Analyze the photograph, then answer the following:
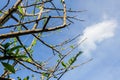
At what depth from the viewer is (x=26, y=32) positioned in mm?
2182

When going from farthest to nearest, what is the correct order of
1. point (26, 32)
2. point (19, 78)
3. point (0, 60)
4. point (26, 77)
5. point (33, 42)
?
1. point (33, 42)
2. point (19, 78)
3. point (26, 77)
4. point (26, 32)
5. point (0, 60)

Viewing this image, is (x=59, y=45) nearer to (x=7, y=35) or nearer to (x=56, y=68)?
(x=56, y=68)

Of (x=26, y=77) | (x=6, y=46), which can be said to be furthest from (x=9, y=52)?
(x=26, y=77)

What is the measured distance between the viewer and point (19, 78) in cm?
384

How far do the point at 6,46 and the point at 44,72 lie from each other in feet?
7.35

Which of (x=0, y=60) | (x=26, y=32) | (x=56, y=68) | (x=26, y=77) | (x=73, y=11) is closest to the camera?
(x=0, y=60)

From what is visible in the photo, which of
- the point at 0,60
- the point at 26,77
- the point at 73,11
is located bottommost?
the point at 0,60

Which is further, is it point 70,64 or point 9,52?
point 70,64

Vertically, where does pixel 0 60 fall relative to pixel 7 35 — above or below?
below

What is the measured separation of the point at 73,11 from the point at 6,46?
2.87 m

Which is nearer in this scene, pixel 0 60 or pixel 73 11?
pixel 0 60

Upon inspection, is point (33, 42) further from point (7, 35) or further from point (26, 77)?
point (7, 35)

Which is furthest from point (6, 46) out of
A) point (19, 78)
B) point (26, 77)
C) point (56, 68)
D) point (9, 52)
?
point (56, 68)

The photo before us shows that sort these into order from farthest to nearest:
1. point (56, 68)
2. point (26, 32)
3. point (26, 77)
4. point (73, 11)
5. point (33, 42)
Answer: point (33, 42) < point (73, 11) < point (56, 68) < point (26, 77) < point (26, 32)
